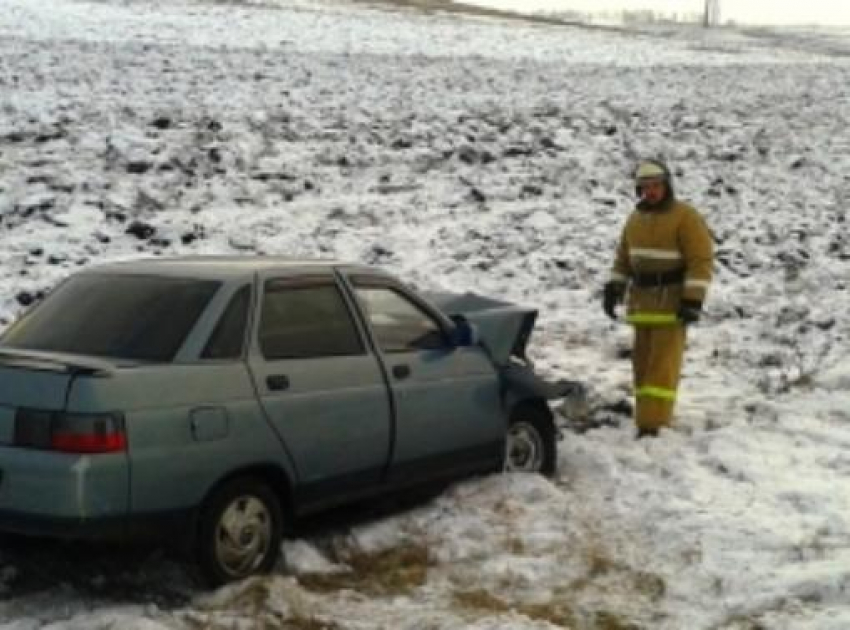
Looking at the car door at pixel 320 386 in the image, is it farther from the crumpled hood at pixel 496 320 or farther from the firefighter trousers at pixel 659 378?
the firefighter trousers at pixel 659 378

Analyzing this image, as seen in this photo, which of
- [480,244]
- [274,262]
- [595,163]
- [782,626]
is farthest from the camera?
[595,163]

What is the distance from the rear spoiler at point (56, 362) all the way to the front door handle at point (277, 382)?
78 centimetres

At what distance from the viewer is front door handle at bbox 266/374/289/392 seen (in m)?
6.30

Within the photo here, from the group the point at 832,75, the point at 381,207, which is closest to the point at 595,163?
the point at 381,207

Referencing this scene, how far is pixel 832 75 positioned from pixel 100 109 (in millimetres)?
21849

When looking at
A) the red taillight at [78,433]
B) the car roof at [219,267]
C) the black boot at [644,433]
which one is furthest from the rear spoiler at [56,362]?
the black boot at [644,433]

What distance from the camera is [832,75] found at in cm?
3412

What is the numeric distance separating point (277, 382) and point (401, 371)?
0.94 metres

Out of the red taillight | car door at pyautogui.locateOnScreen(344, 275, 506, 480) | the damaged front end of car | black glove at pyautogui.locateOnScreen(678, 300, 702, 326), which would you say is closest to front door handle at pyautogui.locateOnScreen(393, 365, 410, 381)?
car door at pyautogui.locateOnScreen(344, 275, 506, 480)

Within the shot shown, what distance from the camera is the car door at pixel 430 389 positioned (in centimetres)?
708

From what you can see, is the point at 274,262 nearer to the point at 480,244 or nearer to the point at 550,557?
the point at 550,557

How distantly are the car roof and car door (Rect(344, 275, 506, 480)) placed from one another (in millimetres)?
242

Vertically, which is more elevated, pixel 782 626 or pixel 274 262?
pixel 274 262

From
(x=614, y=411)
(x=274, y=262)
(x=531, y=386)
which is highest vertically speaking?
(x=274, y=262)
